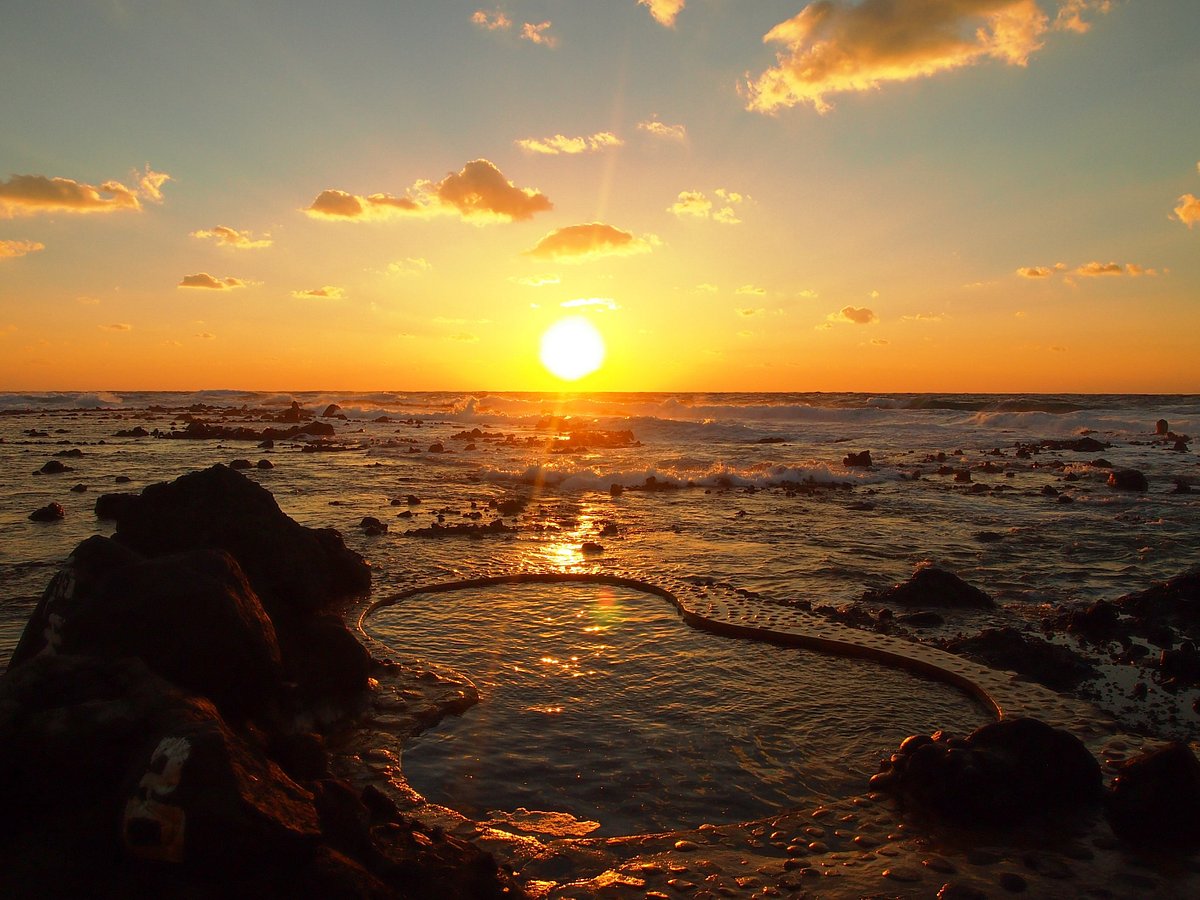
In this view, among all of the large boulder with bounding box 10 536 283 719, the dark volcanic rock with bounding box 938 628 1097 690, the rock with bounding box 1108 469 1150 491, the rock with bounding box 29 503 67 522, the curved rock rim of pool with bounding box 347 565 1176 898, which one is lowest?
the curved rock rim of pool with bounding box 347 565 1176 898

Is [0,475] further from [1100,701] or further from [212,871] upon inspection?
[1100,701]

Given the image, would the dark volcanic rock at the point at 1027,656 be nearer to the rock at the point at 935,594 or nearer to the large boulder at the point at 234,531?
the rock at the point at 935,594

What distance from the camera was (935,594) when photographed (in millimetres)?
11359

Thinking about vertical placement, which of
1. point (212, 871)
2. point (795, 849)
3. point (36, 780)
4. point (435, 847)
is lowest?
point (795, 849)

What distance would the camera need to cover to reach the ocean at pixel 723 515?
11.7 metres

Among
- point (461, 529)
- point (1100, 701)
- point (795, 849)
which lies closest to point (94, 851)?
point (795, 849)

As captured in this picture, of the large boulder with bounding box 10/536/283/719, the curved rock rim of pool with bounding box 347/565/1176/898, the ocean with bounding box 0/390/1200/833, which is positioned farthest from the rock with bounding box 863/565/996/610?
the large boulder with bounding box 10/536/283/719

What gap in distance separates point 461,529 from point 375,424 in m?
51.0

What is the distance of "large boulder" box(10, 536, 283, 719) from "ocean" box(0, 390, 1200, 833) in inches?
96.7

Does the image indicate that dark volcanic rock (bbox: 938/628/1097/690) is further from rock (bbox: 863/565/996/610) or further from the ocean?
rock (bbox: 863/565/996/610)

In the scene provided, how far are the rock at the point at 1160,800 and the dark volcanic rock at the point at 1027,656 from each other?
272cm

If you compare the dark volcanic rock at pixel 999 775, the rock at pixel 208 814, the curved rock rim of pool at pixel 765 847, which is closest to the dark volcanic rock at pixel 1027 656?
the curved rock rim of pool at pixel 765 847

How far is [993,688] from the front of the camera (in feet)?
26.2

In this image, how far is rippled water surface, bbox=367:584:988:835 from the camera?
5961 millimetres
